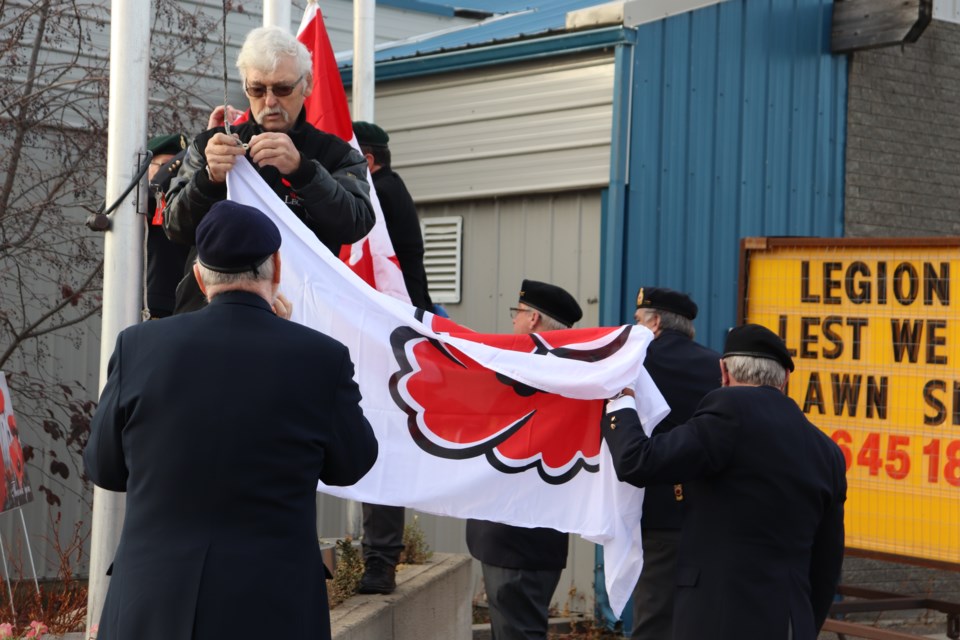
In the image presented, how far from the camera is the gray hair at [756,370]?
5.52 metres

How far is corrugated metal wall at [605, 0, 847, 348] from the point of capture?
10.5m

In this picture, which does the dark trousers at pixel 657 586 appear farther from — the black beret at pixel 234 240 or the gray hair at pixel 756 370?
the black beret at pixel 234 240

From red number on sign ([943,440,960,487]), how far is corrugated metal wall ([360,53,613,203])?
3367 mm

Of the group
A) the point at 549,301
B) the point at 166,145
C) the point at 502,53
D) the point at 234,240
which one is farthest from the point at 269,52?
the point at 502,53

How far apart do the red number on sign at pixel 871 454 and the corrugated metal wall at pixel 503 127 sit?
2.92 meters

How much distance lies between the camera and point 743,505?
529 centimetres

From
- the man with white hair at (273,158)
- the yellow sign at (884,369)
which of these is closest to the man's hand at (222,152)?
the man with white hair at (273,158)

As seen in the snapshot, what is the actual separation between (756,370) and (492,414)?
3.72 ft

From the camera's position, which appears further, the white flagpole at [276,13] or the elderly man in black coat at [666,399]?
the white flagpole at [276,13]

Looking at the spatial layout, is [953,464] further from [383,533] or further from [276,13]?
[276,13]

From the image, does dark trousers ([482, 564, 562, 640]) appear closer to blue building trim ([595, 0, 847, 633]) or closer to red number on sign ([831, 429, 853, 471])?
red number on sign ([831, 429, 853, 471])

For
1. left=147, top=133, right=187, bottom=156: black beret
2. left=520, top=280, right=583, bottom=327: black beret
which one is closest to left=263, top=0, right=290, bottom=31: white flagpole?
left=147, top=133, right=187, bottom=156: black beret

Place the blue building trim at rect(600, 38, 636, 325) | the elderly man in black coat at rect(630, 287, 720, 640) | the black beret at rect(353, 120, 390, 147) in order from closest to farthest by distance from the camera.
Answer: the elderly man in black coat at rect(630, 287, 720, 640) < the black beret at rect(353, 120, 390, 147) < the blue building trim at rect(600, 38, 636, 325)

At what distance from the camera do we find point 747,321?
31.2 ft
